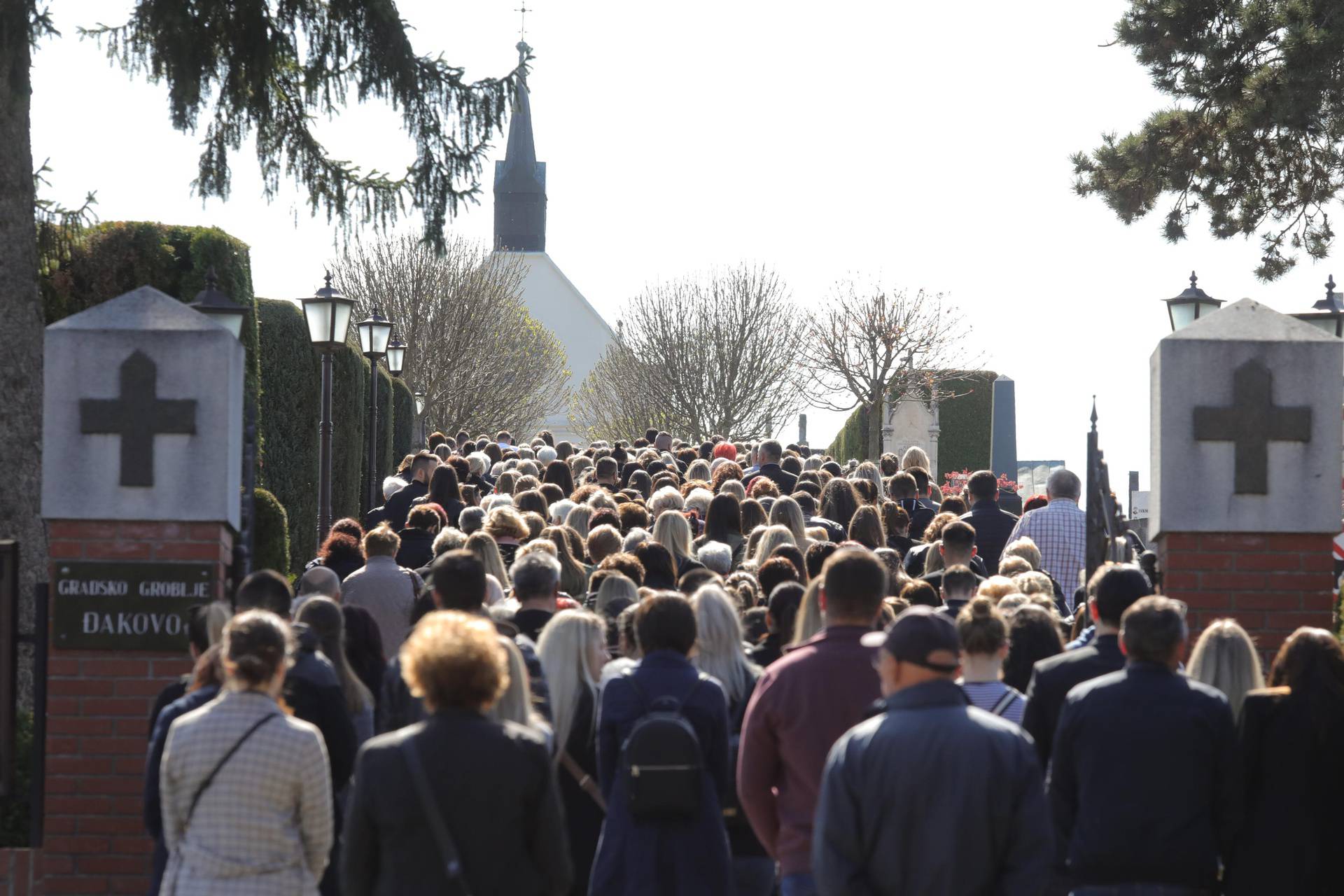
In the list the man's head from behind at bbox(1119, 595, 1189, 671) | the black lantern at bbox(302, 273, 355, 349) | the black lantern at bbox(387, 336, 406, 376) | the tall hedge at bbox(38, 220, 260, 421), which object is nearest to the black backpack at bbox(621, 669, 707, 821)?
the man's head from behind at bbox(1119, 595, 1189, 671)

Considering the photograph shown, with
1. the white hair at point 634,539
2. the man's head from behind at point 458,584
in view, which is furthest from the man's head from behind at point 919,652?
the white hair at point 634,539

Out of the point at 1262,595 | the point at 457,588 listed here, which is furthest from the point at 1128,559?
the point at 457,588

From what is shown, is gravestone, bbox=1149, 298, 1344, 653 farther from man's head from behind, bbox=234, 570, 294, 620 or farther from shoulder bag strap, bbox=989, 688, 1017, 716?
man's head from behind, bbox=234, 570, 294, 620

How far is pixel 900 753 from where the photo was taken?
4352 mm

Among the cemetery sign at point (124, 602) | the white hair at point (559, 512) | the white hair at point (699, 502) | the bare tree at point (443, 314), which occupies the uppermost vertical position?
the bare tree at point (443, 314)

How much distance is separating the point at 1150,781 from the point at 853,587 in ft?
3.82

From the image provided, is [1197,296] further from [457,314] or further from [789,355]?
[789,355]

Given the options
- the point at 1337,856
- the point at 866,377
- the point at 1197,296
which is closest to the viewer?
the point at 1337,856

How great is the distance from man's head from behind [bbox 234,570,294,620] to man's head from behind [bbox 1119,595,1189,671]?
323cm

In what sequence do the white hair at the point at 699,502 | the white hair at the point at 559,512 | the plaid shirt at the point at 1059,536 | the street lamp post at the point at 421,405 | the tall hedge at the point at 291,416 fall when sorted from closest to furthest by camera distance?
the plaid shirt at the point at 1059,536
the white hair at the point at 559,512
the white hair at the point at 699,502
the tall hedge at the point at 291,416
the street lamp post at the point at 421,405

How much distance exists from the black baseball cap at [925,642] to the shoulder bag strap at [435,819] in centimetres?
133

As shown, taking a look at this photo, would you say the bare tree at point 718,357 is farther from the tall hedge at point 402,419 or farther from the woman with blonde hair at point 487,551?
the woman with blonde hair at point 487,551

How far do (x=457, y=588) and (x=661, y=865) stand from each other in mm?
1482

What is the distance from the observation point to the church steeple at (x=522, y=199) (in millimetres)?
91812
